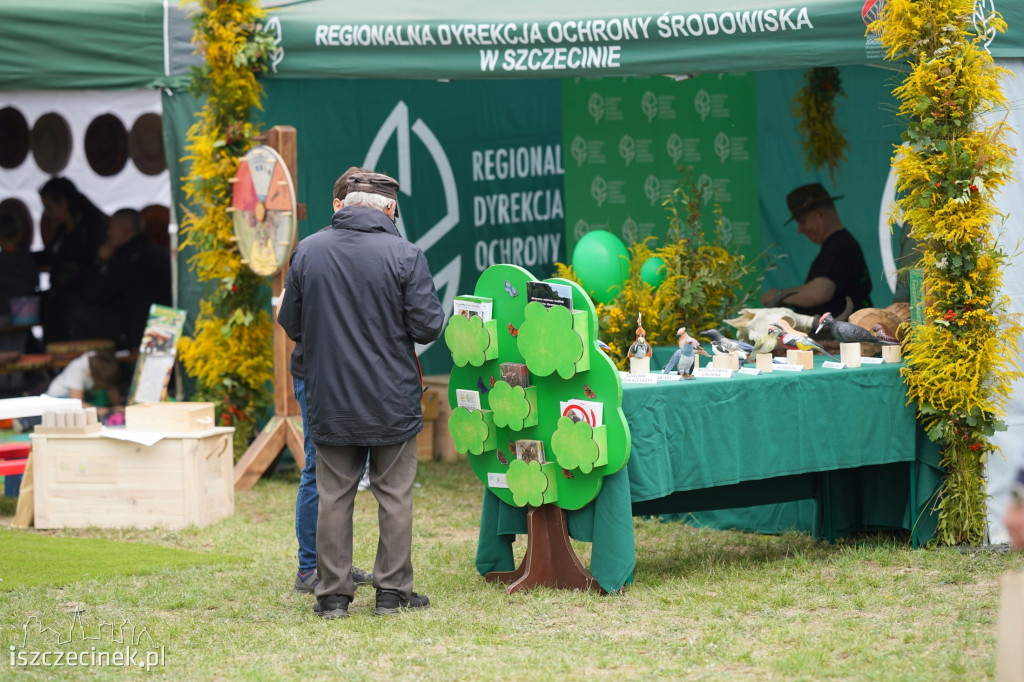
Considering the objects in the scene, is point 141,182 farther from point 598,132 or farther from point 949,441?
point 949,441

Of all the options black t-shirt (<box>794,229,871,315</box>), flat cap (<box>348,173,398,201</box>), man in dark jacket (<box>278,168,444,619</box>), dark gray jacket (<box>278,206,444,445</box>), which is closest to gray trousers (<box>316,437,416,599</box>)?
man in dark jacket (<box>278,168,444,619</box>)

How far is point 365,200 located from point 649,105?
4929mm

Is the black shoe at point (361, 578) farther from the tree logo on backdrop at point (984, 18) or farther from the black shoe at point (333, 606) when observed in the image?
the tree logo on backdrop at point (984, 18)

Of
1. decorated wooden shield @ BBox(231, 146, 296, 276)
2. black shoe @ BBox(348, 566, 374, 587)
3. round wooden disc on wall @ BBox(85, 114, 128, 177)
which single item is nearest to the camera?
black shoe @ BBox(348, 566, 374, 587)

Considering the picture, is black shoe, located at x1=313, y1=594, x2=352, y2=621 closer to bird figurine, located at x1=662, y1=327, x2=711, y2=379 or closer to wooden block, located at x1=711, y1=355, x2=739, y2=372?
bird figurine, located at x1=662, y1=327, x2=711, y2=379

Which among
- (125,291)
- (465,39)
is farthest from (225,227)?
(125,291)

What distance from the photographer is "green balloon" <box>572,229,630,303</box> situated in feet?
23.5

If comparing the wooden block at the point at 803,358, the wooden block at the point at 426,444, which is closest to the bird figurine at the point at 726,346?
the wooden block at the point at 803,358

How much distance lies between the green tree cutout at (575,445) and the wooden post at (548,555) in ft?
0.86

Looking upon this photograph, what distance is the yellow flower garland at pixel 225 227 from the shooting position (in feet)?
25.2

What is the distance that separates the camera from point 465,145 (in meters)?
9.55

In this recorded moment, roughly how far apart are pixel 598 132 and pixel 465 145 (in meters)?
0.94

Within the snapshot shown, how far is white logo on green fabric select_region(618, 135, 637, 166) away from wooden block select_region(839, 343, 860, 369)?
13.2 feet

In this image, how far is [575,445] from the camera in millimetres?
5047
